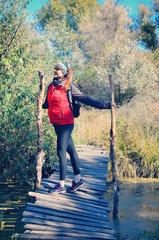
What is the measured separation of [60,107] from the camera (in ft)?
14.4

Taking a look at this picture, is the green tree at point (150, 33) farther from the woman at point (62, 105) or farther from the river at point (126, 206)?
the woman at point (62, 105)

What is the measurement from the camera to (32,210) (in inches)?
158

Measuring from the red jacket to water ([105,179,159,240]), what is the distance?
1867 mm

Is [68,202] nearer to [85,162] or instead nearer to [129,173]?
[85,162]

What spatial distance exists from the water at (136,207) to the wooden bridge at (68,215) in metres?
0.52

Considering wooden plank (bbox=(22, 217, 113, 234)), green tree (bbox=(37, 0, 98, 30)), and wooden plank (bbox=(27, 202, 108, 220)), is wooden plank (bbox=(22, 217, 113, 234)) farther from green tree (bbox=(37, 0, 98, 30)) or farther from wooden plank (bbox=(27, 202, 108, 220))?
green tree (bbox=(37, 0, 98, 30))

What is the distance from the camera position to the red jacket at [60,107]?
14.4ft

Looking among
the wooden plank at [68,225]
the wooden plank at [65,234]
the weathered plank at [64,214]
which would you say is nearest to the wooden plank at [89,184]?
the weathered plank at [64,214]

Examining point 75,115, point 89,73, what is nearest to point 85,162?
point 75,115

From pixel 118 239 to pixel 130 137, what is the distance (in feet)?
18.7

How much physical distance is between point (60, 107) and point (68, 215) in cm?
150

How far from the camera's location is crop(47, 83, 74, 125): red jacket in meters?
4.39

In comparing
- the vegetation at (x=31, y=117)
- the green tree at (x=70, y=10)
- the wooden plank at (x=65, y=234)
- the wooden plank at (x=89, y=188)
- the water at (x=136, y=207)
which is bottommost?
the water at (x=136, y=207)

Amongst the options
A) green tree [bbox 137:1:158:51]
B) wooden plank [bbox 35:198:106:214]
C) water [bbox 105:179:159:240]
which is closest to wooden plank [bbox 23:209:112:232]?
wooden plank [bbox 35:198:106:214]
